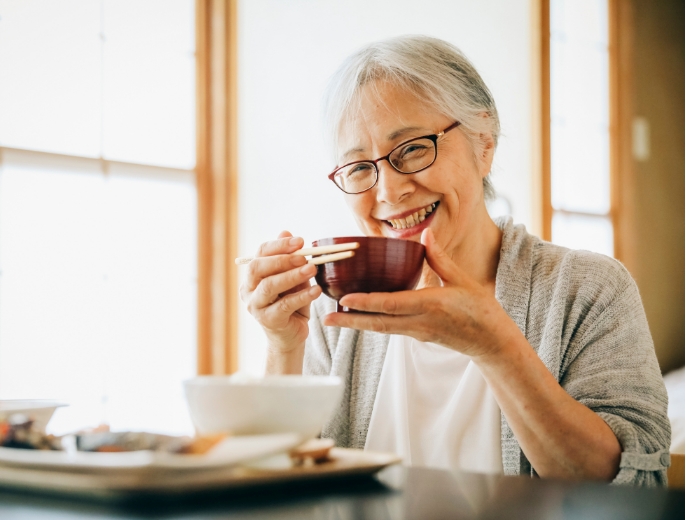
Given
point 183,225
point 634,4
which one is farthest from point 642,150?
point 183,225

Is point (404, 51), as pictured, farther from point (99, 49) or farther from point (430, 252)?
point (99, 49)

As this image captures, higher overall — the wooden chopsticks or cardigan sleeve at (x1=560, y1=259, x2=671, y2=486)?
the wooden chopsticks

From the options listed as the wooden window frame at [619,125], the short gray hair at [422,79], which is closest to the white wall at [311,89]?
the wooden window frame at [619,125]

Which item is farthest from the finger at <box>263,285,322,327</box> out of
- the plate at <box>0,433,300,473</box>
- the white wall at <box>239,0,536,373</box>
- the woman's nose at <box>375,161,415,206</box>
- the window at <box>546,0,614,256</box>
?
the window at <box>546,0,614,256</box>

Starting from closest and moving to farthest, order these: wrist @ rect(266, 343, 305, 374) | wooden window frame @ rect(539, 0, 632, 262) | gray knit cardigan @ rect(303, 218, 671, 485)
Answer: gray knit cardigan @ rect(303, 218, 671, 485) → wrist @ rect(266, 343, 305, 374) → wooden window frame @ rect(539, 0, 632, 262)

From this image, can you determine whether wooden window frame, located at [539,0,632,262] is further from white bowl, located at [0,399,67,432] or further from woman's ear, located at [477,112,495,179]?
white bowl, located at [0,399,67,432]

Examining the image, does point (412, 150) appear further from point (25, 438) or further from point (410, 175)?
point (25, 438)

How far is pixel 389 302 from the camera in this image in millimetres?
904

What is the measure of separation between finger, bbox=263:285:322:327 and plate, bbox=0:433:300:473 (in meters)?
0.48

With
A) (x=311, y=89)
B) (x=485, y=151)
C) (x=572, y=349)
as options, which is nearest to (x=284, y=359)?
(x=572, y=349)

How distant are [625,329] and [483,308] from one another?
1.45 feet

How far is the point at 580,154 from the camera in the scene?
4363mm

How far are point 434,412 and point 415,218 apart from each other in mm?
412

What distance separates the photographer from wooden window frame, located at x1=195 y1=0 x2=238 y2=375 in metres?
3.59
